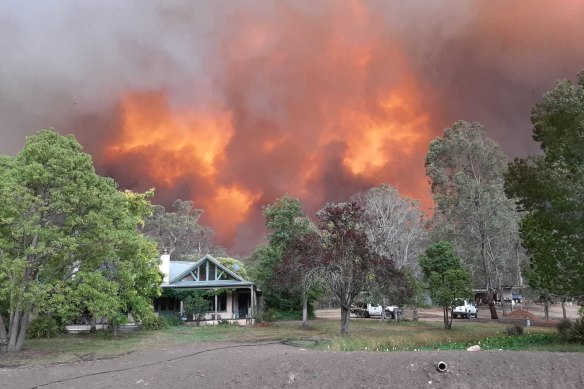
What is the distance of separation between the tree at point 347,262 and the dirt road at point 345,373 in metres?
11.4

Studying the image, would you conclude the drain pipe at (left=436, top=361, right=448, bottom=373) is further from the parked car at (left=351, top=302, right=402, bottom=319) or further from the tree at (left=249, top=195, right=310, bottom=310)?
the parked car at (left=351, top=302, right=402, bottom=319)

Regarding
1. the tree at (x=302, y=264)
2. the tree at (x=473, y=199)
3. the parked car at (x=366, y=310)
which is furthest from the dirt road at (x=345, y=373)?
the parked car at (x=366, y=310)

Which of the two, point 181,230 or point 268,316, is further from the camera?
point 181,230

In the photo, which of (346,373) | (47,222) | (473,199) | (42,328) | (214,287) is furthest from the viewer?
(473,199)

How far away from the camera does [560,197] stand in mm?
17453

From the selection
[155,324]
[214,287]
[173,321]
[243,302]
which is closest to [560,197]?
[155,324]

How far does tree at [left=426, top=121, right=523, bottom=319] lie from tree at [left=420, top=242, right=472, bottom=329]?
8.73 m

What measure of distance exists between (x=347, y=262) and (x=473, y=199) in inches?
901

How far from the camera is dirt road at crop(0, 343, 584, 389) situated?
10211 mm

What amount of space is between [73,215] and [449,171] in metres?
38.1

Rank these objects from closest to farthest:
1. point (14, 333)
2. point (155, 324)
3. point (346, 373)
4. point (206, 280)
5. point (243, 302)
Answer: point (346, 373) → point (14, 333) → point (155, 324) → point (206, 280) → point (243, 302)

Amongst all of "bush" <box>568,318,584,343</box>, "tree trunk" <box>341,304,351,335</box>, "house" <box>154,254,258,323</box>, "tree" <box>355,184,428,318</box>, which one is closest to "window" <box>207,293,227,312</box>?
"house" <box>154,254,258,323</box>

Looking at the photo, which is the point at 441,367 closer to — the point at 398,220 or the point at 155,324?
the point at 155,324

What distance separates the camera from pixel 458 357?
36.5 feet
